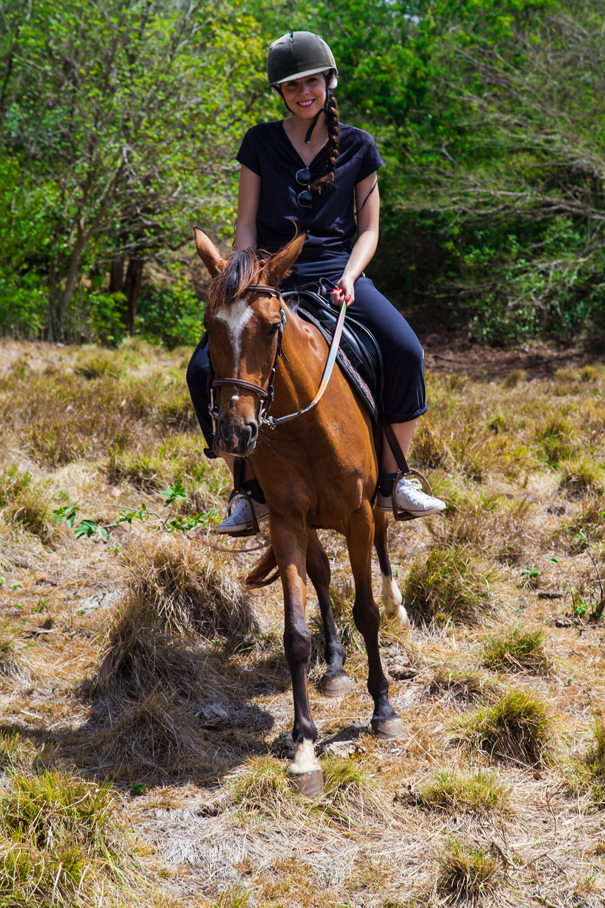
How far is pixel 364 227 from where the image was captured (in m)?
3.85

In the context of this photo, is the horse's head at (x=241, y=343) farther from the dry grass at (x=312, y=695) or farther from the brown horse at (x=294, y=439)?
the dry grass at (x=312, y=695)

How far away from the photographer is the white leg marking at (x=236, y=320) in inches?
107

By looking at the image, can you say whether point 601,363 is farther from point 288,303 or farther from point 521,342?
point 288,303

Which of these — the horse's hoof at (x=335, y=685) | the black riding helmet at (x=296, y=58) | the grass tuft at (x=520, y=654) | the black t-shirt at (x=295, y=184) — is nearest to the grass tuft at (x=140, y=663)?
the horse's hoof at (x=335, y=685)

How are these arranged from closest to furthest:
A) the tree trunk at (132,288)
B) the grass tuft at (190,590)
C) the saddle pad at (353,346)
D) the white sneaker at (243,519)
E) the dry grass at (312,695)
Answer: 1. the dry grass at (312,695)
2. the saddle pad at (353,346)
3. the white sneaker at (243,519)
4. the grass tuft at (190,590)
5. the tree trunk at (132,288)

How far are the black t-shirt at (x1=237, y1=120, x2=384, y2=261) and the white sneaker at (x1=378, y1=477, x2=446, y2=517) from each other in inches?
50.7

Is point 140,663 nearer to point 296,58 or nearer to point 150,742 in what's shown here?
point 150,742

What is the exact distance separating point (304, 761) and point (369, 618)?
2.63 feet

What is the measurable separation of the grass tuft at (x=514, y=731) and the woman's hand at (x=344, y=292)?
196cm

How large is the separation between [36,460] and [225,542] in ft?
7.65

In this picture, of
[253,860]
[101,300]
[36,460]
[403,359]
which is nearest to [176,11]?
[101,300]

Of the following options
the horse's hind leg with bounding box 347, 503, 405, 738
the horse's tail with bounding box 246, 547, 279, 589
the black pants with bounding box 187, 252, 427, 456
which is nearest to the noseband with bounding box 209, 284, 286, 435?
the black pants with bounding box 187, 252, 427, 456

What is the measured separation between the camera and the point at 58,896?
2367mm

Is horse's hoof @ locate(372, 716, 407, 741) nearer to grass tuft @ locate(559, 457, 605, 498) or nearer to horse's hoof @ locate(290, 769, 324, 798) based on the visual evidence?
horse's hoof @ locate(290, 769, 324, 798)
